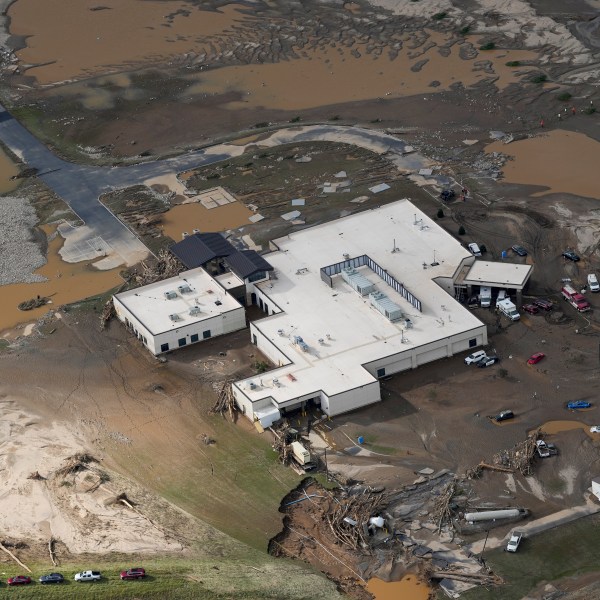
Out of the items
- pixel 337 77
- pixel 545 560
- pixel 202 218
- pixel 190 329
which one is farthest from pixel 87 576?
pixel 337 77

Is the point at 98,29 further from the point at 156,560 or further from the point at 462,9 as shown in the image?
the point at 156,560

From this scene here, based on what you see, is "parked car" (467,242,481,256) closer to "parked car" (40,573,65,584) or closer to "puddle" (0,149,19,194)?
"puddle" (0,149,19,194)

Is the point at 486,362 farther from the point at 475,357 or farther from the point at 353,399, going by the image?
the point at 353,399

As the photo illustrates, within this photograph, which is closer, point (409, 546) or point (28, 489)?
point (409, 546)

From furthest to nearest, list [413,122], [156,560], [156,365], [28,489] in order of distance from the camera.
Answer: [413,122] < [156,365] < [28,489] < [156,560]

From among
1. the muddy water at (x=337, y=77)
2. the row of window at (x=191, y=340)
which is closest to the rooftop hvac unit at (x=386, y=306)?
the row of window at (x=191, y=340)

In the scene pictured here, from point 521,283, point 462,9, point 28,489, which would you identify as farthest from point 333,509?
point 462,9
